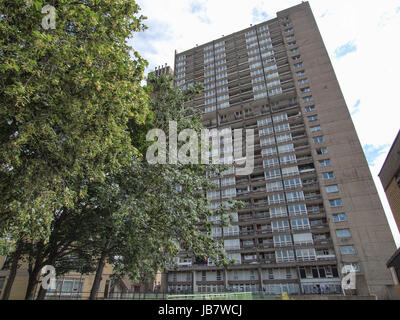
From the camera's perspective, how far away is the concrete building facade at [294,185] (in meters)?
38.8

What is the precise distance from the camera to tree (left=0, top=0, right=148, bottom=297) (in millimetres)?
6098

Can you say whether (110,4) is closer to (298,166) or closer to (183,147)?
(183,147)

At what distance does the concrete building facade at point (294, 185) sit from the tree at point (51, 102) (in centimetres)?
4243

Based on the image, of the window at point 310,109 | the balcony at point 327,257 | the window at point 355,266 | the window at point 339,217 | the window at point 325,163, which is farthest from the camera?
the window at point 310,109

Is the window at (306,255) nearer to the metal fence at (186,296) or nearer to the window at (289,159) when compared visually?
the window at (289,159)

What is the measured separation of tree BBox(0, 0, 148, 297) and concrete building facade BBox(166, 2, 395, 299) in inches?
1671

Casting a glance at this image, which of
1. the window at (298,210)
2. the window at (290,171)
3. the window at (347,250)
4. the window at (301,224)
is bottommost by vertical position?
the window at (347,250)

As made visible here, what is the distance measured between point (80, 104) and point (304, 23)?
2747 inches

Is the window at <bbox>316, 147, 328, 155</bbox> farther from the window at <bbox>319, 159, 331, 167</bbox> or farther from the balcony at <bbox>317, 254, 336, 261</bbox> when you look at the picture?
the balcony at <bbox>317, 254, 336, 261</bbox>

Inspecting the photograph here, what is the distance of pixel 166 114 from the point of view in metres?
12.3

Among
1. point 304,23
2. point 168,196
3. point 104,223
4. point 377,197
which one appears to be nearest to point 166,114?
point 168,196

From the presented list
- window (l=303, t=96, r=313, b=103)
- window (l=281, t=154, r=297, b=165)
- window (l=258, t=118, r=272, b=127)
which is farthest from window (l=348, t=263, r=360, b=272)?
window (l=303, t=96, r=313, b=103)

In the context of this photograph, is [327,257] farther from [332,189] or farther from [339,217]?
[332,189]

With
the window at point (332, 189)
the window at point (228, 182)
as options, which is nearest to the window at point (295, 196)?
the window at point (332, 189)
